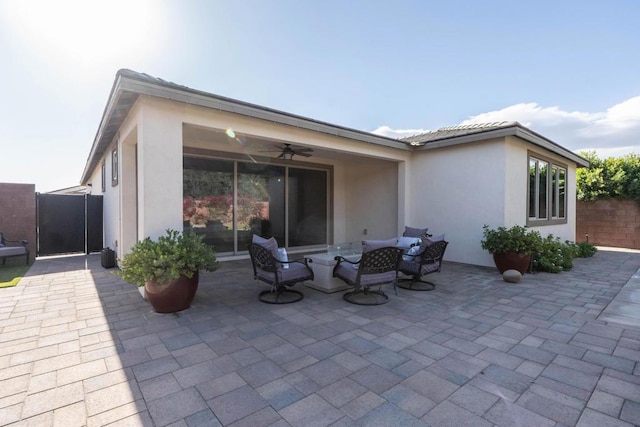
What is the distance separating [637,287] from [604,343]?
11.9ft

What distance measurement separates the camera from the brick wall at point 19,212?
8.47 meters

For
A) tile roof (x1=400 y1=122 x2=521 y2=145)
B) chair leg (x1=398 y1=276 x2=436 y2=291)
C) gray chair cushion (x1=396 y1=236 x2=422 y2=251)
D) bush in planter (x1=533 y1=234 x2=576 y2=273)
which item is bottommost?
chair leg (x1=398 y1=276 x2=436 y2=291)

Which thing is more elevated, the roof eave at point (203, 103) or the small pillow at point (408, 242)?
the roof eave at point (203, 103)

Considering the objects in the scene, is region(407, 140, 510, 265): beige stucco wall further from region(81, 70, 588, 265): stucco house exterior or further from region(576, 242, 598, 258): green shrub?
region(576, 242, 598, 258): green shrub

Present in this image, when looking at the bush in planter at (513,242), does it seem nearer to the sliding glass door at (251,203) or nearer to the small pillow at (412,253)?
the small pillow at (412,253)

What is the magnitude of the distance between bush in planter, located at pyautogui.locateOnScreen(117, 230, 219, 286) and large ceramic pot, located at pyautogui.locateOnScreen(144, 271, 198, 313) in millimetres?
106

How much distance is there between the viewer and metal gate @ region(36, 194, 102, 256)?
30.1 feet

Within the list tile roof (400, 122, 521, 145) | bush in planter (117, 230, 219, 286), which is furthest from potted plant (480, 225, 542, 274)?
bush in planter (117, 230, 219, 286)

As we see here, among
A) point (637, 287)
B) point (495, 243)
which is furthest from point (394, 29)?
point (637, 287)

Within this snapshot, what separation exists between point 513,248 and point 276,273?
5.00m

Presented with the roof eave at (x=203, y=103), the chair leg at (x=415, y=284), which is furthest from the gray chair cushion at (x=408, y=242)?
the roof eave at (x=203, y=103)

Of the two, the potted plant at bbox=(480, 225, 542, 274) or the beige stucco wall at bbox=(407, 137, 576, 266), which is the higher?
the beige stucco wall at bbox=(407, 137, 576, 266)

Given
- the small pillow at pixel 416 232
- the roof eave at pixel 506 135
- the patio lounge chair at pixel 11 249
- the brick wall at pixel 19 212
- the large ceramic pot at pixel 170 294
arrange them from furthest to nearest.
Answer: the brick wall at pixel 19 212 → the patio lounge chair at pixel 11 249 → the small pillow at pixel 416 232 → the roof eave at pixel 506 135 → the large ceramic pot at pixel 170 294

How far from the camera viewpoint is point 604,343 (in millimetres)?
3213
